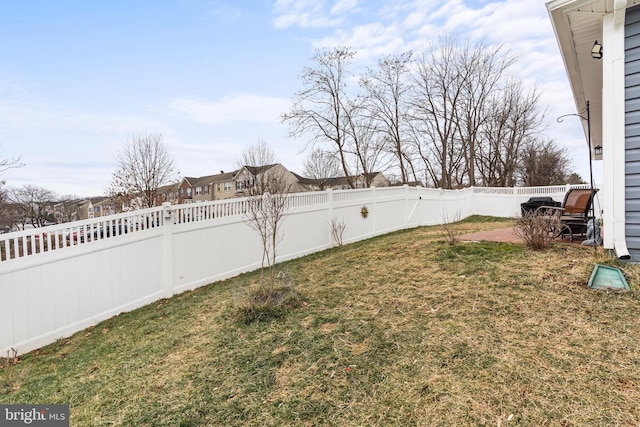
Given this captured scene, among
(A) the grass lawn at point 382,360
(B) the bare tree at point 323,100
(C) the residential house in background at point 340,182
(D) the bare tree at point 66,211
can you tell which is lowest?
(A) the grass lawn at point 382,360

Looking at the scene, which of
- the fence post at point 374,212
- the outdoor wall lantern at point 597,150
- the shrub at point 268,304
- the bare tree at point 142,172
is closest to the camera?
the shrub at point 268,304

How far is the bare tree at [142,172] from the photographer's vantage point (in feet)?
48.0

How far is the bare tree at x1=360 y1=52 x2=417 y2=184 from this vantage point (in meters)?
19.7

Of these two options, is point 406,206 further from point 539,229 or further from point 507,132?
point 507,132

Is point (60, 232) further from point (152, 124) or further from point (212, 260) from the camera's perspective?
point (152, 124)

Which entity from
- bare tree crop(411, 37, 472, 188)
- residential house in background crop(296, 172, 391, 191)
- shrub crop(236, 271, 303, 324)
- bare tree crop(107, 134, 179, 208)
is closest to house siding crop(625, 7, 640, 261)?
shrub crop(236, 271, 303, 324)

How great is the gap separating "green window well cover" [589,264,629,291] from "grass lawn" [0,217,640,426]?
4.3 inches

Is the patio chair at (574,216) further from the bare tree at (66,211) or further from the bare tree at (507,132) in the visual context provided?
the bare tree at (66,211)

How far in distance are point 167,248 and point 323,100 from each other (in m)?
15.3

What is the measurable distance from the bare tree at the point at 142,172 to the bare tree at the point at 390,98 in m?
11.9

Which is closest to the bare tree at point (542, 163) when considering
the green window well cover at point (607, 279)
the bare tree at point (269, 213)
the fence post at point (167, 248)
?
the bare tree at point (269, 213)

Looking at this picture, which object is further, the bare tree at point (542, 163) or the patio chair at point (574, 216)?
the bare tree at point (542, 163)

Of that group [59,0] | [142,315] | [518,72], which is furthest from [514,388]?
[518,72]

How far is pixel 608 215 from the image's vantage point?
12.9 feet
